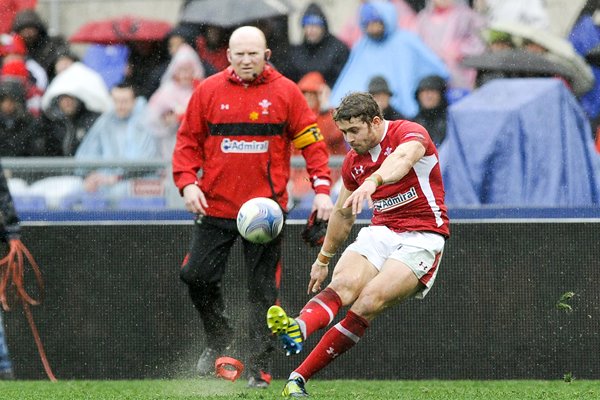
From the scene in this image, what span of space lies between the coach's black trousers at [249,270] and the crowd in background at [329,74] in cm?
274

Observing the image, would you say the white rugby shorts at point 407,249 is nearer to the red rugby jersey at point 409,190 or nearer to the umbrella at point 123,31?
the red rugby jersey at point 409,190

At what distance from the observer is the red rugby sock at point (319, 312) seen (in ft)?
27.0

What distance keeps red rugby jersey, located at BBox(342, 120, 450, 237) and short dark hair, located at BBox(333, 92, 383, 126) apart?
0.28m

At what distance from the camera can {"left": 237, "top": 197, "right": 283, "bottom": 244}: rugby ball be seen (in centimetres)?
987

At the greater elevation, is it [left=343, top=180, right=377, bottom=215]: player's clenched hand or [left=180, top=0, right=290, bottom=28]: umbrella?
[left=180, top=0, right=290, bottom=28]: umbrella

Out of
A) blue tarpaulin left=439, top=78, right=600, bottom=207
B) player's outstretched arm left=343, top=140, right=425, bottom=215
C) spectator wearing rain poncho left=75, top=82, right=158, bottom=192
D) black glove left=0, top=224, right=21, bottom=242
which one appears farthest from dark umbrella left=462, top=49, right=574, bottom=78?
black glove left=0, top=224, right=21, bottom=242

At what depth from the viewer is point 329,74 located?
1429 cm

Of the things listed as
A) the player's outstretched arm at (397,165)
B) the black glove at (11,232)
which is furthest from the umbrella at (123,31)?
the player's outstretched arm at (397,165)

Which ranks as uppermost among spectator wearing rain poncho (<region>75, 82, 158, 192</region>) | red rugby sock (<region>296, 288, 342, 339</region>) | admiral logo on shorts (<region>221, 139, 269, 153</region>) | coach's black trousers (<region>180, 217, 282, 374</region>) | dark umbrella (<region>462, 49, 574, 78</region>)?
dark umbrella (<region>462, 49, 574, 78</region>)

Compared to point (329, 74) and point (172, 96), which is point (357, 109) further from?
point (172, 96)

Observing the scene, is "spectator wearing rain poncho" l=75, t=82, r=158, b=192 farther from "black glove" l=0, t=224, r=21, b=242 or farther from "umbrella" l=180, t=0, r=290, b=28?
"black glove" l=0, t=224, r=21, b=242

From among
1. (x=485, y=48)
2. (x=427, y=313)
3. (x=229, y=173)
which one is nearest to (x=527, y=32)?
(x=485, y=48)

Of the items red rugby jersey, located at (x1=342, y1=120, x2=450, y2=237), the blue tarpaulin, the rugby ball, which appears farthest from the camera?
the blue tarpaulin

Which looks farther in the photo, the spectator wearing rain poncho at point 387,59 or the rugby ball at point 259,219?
the spectator wearing rain poncho at point 387,59
